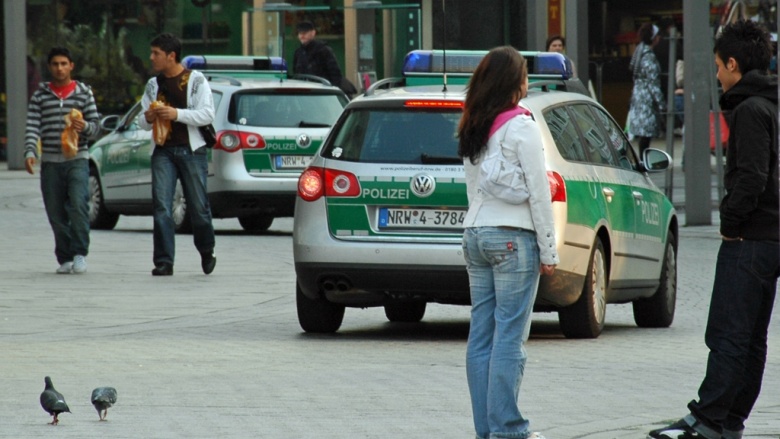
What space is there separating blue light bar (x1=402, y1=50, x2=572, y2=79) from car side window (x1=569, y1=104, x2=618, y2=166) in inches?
36.3

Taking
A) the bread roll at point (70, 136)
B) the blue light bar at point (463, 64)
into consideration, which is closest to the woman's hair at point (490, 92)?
the blue light bar at point (463, 64)

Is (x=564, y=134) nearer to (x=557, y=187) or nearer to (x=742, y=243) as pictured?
(x=557, y=187)

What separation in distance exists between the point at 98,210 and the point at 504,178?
13815mm

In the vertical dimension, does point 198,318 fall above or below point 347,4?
below

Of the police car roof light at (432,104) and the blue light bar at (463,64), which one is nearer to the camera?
the police car roof light at (432,104)

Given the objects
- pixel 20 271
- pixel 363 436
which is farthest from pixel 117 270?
pixel 363 436

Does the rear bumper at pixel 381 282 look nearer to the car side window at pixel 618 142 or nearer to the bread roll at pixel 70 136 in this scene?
the car side window at pixel 618 142

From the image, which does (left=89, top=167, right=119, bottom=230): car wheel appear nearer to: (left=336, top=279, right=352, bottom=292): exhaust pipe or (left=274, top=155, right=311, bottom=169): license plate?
(left=274, top=155, right=311, bottom=169): license plate

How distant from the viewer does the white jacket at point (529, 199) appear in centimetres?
645

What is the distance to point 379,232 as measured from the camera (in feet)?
33.7

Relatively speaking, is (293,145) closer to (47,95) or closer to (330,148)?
(47,95)

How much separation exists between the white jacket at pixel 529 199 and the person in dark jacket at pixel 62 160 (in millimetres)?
8319

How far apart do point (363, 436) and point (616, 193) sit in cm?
418

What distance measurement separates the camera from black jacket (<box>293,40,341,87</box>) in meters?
22.4
